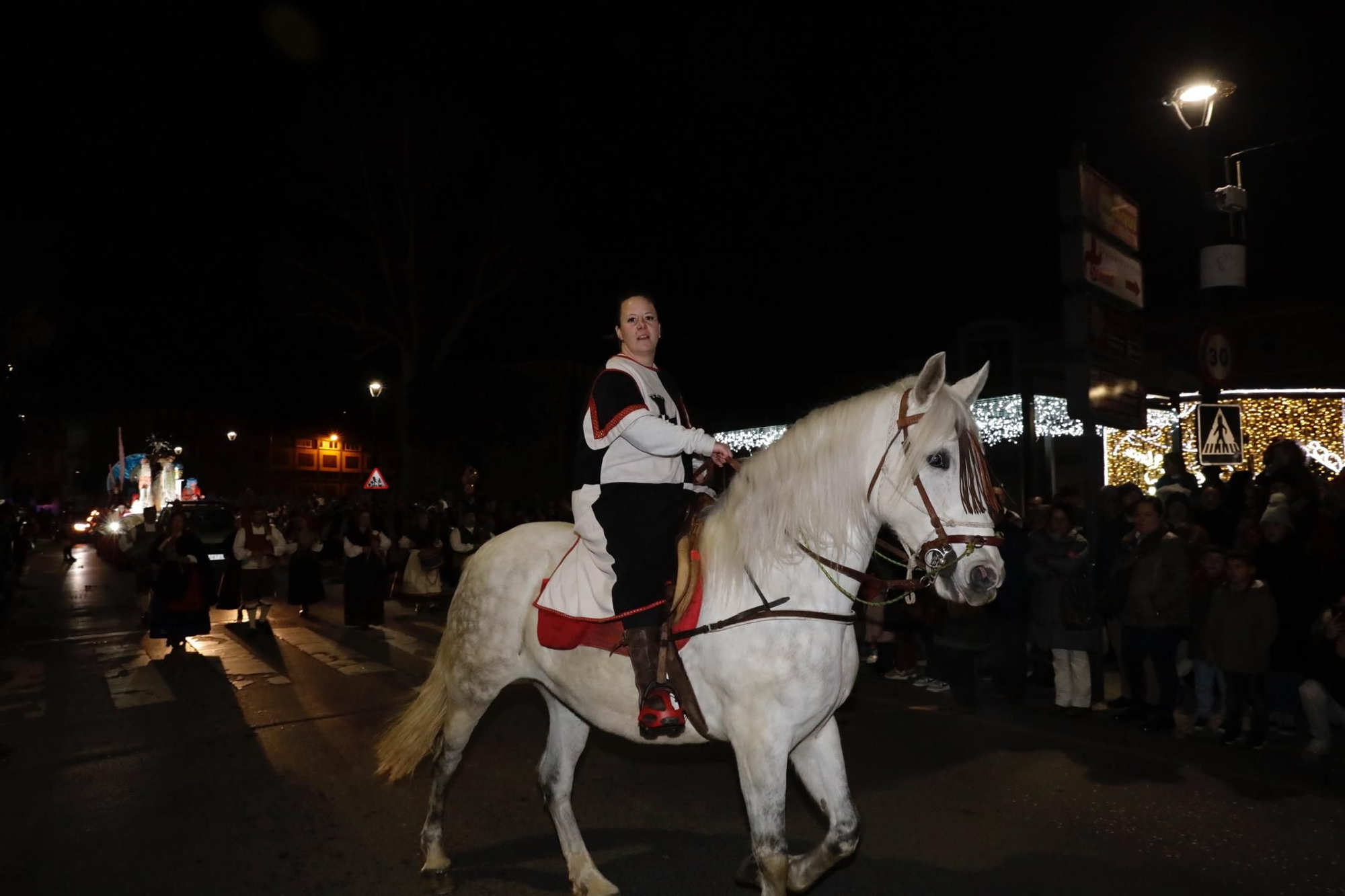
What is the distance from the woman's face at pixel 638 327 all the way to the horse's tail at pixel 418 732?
2205 millimetres

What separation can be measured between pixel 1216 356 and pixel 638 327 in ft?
25.0

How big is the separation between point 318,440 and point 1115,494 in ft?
247

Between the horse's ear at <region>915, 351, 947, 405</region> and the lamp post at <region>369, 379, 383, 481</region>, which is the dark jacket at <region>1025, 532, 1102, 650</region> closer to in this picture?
the horse's ear at <region>915, 351, 947, 405</region>

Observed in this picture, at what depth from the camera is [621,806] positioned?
18.6 ft

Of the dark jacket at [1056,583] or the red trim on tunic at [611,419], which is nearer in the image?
the red trim on tunic at [611,419]

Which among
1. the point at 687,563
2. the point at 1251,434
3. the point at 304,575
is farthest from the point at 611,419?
the point at 1251,434

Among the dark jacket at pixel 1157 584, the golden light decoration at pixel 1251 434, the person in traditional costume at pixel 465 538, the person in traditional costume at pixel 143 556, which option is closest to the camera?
the dark jacket at pixel 1157 584

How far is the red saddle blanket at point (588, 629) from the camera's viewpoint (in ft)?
12.5

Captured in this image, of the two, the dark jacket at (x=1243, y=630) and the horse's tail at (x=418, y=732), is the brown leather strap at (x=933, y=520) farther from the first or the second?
the dark jacket at (x=1243, y=630)

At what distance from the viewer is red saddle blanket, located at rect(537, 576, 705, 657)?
3811mm

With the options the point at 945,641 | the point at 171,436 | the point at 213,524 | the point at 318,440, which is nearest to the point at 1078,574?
the point at 945,641

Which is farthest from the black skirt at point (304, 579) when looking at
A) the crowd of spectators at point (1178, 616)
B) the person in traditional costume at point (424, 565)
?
the crowd of spectators at point (1178, 616)

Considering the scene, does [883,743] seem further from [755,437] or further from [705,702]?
[755,437]

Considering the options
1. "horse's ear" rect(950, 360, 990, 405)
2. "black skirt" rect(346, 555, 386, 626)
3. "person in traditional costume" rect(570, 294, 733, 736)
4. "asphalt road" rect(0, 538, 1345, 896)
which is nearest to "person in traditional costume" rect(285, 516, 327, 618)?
"black skirt" rect(346, 555, 386, 626)
